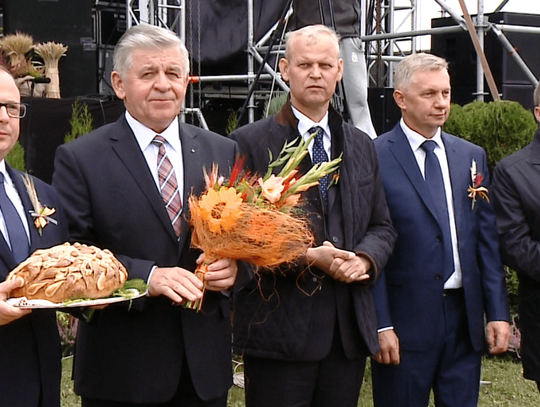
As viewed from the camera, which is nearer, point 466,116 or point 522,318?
point 522,318

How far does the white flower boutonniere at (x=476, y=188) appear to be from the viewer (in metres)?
3.71

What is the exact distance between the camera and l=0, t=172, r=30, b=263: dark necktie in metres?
2.52

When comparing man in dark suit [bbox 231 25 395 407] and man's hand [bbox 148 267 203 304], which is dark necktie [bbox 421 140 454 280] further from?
man's hand [bbox 148 267 203 304]

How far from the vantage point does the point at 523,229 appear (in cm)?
367

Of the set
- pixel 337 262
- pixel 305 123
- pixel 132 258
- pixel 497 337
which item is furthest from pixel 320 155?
pixel 497 337

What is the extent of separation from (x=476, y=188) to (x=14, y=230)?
2083mm

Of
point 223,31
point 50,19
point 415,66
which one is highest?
point 50,19

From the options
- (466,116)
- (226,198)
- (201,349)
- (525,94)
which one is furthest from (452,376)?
(525,94)

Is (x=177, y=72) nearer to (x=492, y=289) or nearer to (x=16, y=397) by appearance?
(x=16, y=397)

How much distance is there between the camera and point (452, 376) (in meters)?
3.67

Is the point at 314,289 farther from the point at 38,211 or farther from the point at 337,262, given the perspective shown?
the point at 38,211

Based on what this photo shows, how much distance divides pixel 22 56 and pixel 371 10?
439 centimetres

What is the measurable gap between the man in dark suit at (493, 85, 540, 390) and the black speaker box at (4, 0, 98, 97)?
699cm

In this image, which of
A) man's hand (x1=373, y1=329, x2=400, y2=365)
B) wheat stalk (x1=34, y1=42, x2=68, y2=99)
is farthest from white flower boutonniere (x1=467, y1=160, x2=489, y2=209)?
wheat stalk (x1=34, y1=42, x2=68, y2=99)
